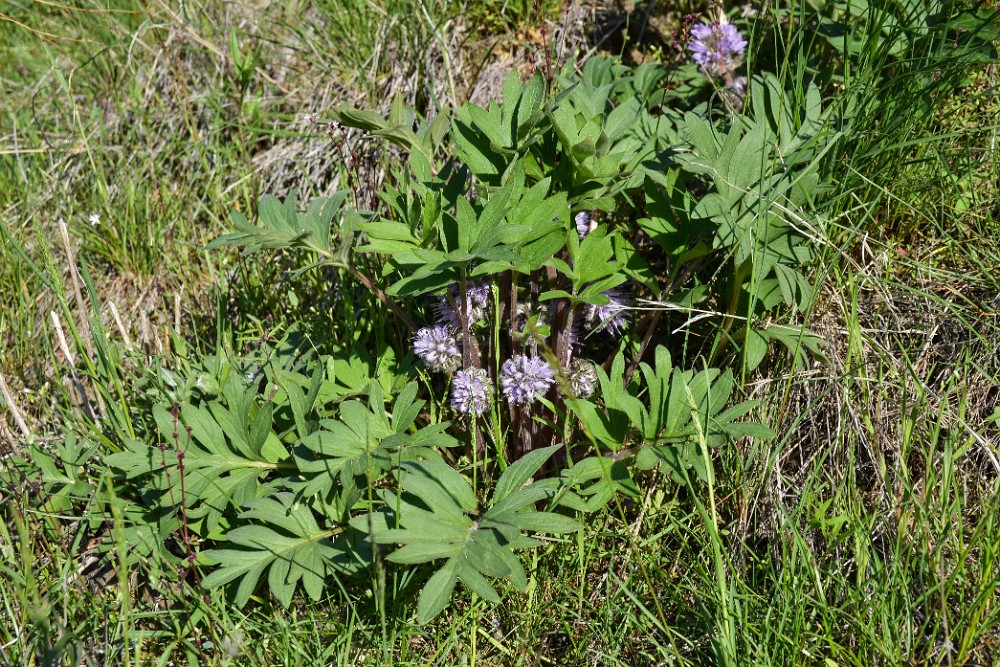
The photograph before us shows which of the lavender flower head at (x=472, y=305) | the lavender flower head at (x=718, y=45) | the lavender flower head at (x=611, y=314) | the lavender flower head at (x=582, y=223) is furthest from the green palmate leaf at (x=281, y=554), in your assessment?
the lavender flower head at (x=718, y=45)

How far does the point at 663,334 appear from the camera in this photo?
9.08ft

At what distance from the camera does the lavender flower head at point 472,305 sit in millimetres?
2494

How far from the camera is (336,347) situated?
8.82ft

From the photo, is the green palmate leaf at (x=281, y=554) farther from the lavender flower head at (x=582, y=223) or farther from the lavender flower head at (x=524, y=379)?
the lavender flower head at (x=582, y=223)

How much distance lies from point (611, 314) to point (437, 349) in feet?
1.73

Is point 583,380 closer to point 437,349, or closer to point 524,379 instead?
point 524,379

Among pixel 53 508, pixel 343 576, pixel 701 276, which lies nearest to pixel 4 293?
pixel 53 508

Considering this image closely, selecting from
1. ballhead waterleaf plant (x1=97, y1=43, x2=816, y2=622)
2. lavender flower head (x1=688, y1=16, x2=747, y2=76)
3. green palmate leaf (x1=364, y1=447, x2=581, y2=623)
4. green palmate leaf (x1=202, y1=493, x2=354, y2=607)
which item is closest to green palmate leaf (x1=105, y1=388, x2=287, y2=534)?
ballhead waterleaf plant (x1=97, y1=43, x2=816, y2=622)

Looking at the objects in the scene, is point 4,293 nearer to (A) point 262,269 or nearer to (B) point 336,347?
(A) point 262,269

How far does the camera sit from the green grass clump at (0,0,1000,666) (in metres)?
1.96

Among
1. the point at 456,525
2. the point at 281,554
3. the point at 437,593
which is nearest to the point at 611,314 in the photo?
the point at 456,525

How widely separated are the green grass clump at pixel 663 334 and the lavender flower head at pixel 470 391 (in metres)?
0.26

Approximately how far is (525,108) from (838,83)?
1341mm

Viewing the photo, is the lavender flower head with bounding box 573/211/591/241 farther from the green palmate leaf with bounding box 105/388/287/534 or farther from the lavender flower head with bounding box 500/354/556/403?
the green palmate leaf with bounding box 105/388/287/534
